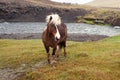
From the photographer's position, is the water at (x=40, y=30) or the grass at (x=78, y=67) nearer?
the grass at (x=78, y=67)

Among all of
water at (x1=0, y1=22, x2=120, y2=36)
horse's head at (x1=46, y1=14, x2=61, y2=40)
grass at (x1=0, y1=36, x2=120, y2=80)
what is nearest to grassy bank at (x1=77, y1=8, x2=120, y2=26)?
water at (x1=0, y1=22, x2=120, y2=36)

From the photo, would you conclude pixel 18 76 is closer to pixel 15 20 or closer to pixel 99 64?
pixel 99 64

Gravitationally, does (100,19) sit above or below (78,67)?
below

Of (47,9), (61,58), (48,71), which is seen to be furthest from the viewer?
(47,9)

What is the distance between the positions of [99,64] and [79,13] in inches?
4801

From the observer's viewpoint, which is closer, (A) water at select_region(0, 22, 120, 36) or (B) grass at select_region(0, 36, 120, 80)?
(B) grass at select_region(0, 36, 120, 80)

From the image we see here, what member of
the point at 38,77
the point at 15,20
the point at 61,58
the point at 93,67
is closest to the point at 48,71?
the point at 38,77

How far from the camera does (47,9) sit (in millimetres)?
133750

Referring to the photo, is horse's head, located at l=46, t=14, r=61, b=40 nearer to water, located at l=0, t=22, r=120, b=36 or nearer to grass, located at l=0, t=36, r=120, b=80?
grass, located at l=0, t=36, r=120, b=80

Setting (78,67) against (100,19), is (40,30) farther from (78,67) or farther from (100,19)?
(78,67)

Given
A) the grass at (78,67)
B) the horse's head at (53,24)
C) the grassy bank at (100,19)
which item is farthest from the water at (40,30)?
the horse's head at (53,24)

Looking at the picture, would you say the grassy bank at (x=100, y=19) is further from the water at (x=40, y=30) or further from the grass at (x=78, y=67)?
the grass at (x=78, y=67)

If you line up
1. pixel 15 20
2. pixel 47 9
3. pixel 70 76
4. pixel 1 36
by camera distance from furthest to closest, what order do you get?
pixel 47 9 → pixel 15 20 → pixel 1 36 → pixel 70 76

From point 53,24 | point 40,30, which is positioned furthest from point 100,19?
point 53,24
